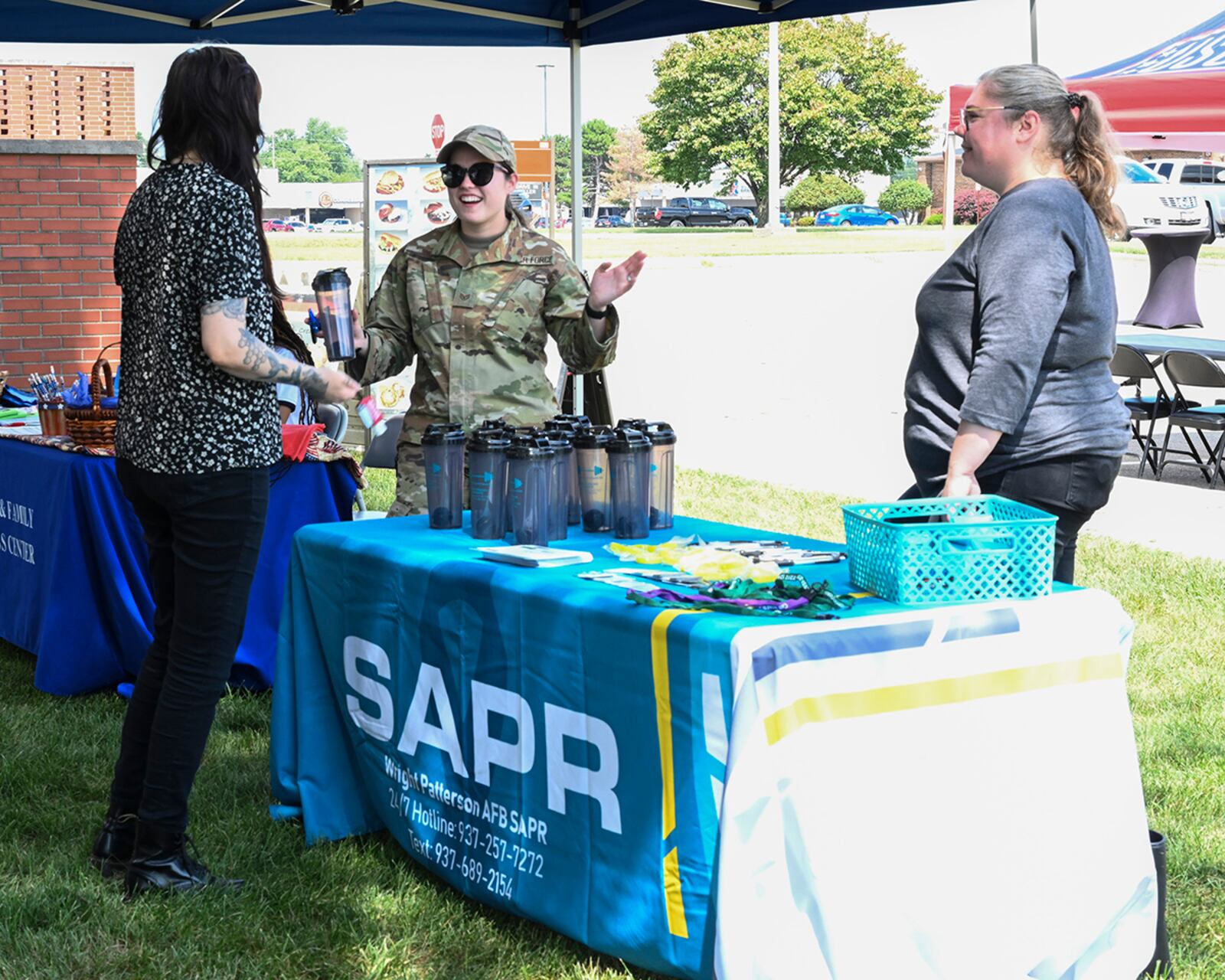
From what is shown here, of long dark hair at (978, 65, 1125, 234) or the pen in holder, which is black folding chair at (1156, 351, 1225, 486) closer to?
long dark hair at (978, 65, 1125, 234)

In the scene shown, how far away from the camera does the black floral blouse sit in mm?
2930

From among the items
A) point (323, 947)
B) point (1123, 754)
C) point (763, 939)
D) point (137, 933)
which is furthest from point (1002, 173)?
point (137, 933)

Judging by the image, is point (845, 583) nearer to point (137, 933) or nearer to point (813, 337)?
point (137, 933)

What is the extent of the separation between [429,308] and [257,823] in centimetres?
147

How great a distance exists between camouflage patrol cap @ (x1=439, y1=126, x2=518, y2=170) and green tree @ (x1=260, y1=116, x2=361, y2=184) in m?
117

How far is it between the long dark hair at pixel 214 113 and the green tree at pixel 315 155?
386 ft

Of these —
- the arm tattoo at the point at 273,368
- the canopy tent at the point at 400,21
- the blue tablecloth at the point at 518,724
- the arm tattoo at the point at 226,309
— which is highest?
Answer: the canopy tent at the point at 400,21

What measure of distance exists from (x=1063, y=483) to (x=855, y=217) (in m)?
63.7

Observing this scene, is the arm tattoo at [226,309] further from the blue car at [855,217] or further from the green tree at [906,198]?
the green tree at [906,198]

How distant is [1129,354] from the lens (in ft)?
29.9

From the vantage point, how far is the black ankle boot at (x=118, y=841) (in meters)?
3.35

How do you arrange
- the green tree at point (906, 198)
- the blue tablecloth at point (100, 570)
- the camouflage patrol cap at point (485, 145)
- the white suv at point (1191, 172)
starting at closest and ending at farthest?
the camouflage patrol cap at point (485, 145) < the blue tablecloth at point (100, 570) < the white suv at point (1191, 172) < the green tree at point (906, 198)

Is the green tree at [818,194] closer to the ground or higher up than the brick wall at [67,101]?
higher up

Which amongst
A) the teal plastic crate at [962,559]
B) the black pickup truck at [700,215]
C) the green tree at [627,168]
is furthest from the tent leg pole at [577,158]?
the green tree at [627,168]
